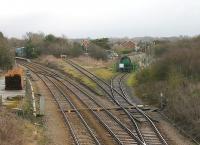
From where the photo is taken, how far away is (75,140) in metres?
21.1

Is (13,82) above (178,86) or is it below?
below

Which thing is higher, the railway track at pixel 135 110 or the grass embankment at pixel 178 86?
the grass embankment at pixel 178 86

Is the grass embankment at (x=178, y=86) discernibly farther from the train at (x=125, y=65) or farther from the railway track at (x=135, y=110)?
the train at (x=125, y=65)

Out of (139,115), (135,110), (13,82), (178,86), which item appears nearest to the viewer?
(139,115)

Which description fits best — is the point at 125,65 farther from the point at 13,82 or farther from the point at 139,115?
the point at 139,115

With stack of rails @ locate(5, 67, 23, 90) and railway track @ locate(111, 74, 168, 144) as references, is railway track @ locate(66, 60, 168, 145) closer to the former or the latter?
railway track @ locate(111, 74, 168, 144)

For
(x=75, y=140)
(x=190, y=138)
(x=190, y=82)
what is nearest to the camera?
(x=75, y=140)

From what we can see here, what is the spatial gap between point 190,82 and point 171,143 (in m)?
10.5

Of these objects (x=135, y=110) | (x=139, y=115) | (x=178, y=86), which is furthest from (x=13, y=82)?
(x=178, y=86)

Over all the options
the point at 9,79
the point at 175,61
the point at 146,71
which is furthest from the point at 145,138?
the point at 146,71

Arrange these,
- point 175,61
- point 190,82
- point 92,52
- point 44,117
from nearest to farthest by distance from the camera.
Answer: point 44,117 < point 190,82 < point 175,61 < point 92,52

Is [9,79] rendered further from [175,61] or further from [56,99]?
[175,61]

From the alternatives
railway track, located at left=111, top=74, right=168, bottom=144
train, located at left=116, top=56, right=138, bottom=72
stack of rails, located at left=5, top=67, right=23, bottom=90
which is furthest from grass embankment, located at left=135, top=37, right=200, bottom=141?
train, located at left=116, top=56, right=138, bottom=72

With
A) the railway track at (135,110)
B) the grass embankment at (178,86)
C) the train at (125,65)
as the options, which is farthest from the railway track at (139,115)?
the train at (125,65)
